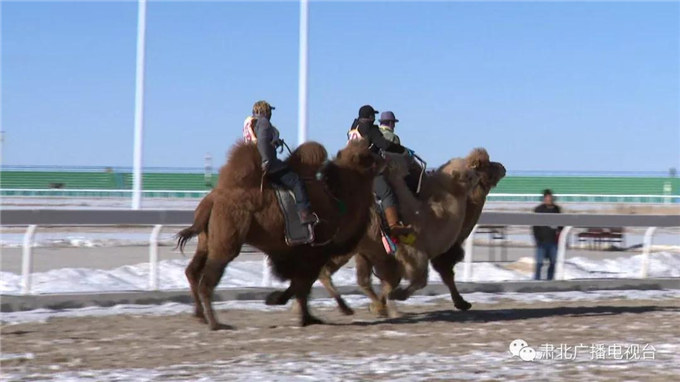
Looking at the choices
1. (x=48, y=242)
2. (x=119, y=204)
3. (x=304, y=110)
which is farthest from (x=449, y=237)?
(x=119, y=204)

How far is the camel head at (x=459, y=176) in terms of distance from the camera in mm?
12828

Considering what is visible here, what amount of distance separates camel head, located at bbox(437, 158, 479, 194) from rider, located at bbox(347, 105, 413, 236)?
0.47 m

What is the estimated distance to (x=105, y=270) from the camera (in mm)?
15273

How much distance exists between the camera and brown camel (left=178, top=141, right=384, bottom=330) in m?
10.7

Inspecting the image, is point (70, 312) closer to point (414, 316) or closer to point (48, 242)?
point (48, 242)

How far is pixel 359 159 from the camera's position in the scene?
1177 cm

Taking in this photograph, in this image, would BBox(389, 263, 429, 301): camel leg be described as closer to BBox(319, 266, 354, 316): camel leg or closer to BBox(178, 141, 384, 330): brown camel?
BBox(319, 266, 354, 316): camel leg

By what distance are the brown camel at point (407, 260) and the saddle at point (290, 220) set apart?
1134 millimetres

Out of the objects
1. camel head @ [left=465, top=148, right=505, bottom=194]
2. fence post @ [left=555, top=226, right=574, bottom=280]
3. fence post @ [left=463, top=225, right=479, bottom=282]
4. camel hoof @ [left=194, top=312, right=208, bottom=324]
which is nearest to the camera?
camel hoof @ [left=194, top=312, right=208, bottom=324]

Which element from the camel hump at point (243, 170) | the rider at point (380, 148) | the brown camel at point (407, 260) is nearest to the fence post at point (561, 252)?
the brown camel at point (407, 260)

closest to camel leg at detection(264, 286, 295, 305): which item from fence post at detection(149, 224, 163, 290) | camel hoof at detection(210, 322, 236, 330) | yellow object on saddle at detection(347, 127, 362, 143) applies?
camel hoof at detection(210, 322, 236, 330)

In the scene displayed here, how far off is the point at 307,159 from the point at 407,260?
5.34ft

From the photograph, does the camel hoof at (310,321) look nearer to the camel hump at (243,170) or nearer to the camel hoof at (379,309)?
the camel hoof at (379,309)

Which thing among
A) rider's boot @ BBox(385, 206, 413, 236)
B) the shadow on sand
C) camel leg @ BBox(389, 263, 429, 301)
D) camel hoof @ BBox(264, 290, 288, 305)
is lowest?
the shadow on sand
